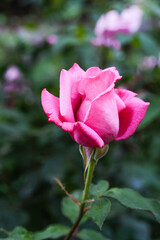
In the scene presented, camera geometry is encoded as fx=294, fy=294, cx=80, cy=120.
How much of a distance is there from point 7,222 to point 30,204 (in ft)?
0.47

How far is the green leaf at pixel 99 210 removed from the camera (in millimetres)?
473

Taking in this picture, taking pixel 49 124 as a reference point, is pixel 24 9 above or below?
above

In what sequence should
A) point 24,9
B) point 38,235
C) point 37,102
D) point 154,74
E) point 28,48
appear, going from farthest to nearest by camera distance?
point 24,9 < point 28,48 < point 37,102 < point 154,74 < point 38,235

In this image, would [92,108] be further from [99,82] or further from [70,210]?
[70,210]

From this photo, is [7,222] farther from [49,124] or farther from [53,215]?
[49,124]

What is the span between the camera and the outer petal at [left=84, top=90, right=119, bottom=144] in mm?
465

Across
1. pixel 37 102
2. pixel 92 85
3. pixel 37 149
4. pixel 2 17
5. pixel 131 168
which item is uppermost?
pixel 2 17

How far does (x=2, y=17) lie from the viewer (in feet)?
9.71

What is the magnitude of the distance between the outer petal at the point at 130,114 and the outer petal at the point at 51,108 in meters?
0.11

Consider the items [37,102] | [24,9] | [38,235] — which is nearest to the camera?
[38,235]

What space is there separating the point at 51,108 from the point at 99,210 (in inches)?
7.4

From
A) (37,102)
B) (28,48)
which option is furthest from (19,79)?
(37,102)

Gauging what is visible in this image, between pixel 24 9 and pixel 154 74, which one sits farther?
pixel 24 9

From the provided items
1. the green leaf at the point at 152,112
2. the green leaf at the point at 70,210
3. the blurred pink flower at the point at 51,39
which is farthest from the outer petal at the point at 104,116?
the blurred pink flower at the point at 51,39
